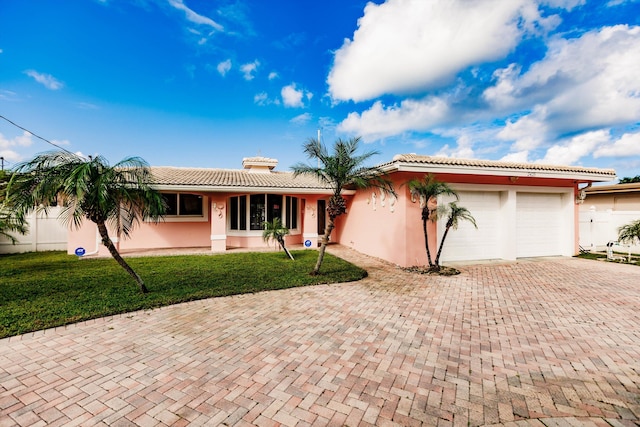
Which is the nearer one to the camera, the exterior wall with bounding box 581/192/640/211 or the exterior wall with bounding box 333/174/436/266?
the exterior wall with bounding box 333/174/436/266

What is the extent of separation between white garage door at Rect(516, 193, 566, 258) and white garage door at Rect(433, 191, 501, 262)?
3.94ft

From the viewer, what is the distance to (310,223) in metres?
14.5

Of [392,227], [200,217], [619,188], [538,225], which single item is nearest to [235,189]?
[200,217]

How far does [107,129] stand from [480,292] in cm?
1915

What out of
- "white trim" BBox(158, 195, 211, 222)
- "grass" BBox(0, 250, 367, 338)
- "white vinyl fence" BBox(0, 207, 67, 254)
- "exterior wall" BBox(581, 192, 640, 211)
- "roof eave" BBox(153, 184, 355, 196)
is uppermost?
"roof eave" BBox(153, 184, 355, 196)

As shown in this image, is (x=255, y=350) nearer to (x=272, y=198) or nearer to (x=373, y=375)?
(x=373, y=375)

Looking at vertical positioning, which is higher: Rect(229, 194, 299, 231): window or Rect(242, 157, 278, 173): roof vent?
Rect(242, 157, 278, 173): roof vent

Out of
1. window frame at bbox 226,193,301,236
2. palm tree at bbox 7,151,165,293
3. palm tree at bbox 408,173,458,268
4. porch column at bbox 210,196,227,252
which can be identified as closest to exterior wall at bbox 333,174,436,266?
palm tree at bbox 408,173,458,268

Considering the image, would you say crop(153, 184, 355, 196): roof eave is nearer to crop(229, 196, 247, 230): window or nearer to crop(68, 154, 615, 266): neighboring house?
crop(68, 154, 615, 266): neighboring house

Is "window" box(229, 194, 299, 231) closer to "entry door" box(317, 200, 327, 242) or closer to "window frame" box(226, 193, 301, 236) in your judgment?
"window frame" box(226, 193, 301, 236)

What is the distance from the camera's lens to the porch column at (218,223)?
510 inches

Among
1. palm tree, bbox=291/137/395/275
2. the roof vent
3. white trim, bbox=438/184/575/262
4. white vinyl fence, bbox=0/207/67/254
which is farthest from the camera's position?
the roof vent

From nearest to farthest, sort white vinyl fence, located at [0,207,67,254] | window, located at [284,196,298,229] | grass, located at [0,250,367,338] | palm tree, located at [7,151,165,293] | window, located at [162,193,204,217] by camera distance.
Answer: palm tree, located at [7,151,165,293]
grass, located at [0,250,367,338]
white vinyl fence, located at [0,207,67,254]
window, located at [162,193,204,217]
window, located at [284,196,298,229]

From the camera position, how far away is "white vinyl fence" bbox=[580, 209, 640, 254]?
44.7ft
